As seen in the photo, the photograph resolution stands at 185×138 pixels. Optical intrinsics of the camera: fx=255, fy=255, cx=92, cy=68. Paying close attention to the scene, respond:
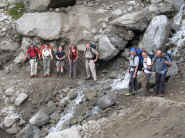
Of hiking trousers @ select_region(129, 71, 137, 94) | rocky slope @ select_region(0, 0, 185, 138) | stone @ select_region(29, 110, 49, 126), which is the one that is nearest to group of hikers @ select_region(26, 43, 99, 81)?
rocky slope @ select_region(0, 0, 185, 138)

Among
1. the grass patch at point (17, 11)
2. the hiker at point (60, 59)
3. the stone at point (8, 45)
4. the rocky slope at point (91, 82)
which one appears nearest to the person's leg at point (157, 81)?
the rocky slope at point (91, 82)

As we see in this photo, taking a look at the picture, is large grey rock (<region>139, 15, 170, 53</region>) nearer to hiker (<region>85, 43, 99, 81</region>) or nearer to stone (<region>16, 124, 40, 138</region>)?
hiker (<region>85, 43, 99, 81</region>)

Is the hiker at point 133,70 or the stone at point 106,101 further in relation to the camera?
the hiker at point 133,70

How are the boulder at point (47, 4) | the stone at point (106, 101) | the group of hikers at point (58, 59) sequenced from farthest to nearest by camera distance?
the boulder at point (47, 4) → the group of hikers at point (58, 59) → the stone at point (106, 101)

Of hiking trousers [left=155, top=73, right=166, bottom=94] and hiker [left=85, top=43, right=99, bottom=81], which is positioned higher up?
hiker [left=85, top=43, right=99, bottom=81]

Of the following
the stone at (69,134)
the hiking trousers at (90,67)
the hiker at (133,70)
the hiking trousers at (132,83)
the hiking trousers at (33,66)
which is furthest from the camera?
the hiking trousers at (33,66)

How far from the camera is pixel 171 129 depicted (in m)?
8.76

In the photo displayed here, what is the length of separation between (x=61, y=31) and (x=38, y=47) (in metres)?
1.95

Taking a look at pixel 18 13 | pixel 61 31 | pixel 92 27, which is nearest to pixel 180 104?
pixel 92 27

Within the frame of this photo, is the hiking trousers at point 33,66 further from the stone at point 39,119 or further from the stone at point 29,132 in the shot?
the stone at point 29,132

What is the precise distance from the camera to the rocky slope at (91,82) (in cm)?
1026

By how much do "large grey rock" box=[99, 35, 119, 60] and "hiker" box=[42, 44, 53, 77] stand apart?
3198mm

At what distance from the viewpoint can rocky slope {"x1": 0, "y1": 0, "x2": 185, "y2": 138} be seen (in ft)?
33.7

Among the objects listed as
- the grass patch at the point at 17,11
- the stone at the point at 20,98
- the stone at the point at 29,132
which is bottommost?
the stone at the point at 29,132
